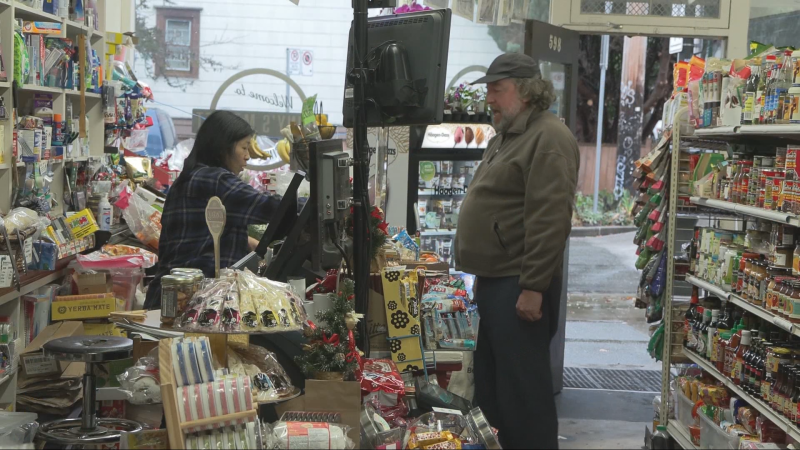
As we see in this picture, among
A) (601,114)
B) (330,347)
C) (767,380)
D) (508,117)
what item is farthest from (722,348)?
(601,114)

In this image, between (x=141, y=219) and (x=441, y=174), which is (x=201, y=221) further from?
A: (x=441, y=174)

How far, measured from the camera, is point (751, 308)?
3.58 metres

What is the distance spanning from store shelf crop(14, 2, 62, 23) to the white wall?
3.77 metres

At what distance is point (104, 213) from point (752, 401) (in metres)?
3.72

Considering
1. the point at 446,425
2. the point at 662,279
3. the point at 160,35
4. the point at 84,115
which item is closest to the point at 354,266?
the point at 446,425

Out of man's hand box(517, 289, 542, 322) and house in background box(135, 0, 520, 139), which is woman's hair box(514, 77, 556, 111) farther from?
house in background box(135, 0, 520, 139)

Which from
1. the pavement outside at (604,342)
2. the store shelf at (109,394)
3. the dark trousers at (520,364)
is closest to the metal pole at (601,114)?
the pavement outside at (604,342)

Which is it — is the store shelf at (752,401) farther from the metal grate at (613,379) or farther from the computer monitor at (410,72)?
the computer monitor at (410,72)

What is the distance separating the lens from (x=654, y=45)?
14.3m

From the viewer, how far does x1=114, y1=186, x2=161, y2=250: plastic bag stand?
5.52 metres

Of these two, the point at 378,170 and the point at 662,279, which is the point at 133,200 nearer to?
the point at 378,170

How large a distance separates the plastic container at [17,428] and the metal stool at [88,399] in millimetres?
42

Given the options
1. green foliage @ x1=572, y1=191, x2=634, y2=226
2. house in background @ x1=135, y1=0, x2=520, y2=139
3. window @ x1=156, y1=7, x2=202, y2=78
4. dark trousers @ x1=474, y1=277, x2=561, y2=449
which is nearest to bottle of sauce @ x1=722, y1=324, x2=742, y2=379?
dark trousers @ x1=474, y1=277, x2=561, y2=449

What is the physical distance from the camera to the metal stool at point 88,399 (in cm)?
257
